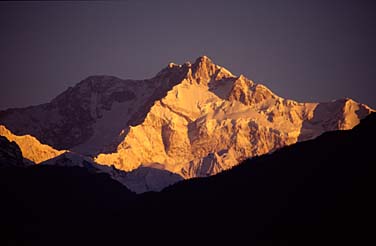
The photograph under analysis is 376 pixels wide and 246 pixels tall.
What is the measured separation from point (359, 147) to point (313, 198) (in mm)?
16228

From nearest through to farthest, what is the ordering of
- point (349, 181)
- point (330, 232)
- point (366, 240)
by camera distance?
point (366, 240) → point (330, 232) → point (349, 181)

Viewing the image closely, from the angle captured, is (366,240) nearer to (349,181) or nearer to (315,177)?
(349,181)

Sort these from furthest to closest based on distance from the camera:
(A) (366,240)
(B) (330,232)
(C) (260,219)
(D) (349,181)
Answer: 1. (C) (260,219)
2. (D) (349,181)
3. (B) (330,232)
4. (A) (366,240)

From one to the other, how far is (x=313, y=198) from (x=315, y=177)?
11.8m

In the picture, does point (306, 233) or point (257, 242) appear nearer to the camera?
point (306, 233)

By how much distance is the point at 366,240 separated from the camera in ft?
493

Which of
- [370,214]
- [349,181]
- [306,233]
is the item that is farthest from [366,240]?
[349,181]

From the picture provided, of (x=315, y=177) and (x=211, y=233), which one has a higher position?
(x=315, y=177)

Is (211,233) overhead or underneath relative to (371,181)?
underneath

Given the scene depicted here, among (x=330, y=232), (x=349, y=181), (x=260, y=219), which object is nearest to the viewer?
(x=330, y=232)

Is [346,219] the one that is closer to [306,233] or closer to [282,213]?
[306,233]

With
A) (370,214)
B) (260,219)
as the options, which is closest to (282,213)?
(260,219)

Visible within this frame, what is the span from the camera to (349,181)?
180m

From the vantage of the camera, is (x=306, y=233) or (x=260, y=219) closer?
(x=306, y=233)
